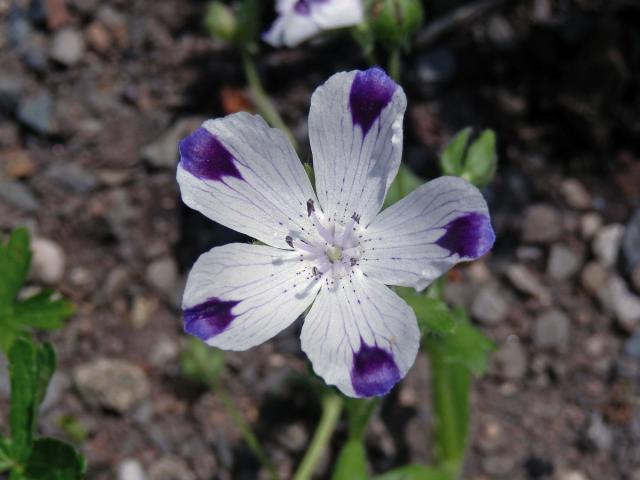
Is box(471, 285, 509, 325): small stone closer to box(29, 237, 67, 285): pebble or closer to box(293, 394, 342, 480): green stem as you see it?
box(293, 394, 342, 480): green stem

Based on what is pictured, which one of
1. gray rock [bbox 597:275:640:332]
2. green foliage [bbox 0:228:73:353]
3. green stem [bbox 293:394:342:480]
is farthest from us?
gray rock [bbox 597:275:640:332]

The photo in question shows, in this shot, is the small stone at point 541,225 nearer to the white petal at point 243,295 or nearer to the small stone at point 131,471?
the white petal at point 243,295

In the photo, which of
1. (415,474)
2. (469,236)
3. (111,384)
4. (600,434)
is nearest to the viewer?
(469,236)

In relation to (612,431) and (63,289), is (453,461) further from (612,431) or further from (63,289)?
(63,289)

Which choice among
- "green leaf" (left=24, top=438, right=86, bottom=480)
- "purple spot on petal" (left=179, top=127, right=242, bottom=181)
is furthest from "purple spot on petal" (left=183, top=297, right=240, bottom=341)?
"green leaf" (left=24, top=438, right=86, bottom=480)

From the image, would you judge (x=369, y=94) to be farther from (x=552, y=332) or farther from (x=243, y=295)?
(x=552, y=332)

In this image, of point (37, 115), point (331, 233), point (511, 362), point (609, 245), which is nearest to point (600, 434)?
point (511, 362)

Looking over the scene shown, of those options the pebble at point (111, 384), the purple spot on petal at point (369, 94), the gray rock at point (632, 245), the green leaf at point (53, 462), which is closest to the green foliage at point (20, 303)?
the green leaf at point (53, 462)
